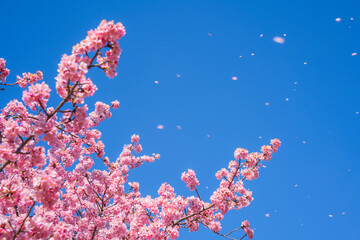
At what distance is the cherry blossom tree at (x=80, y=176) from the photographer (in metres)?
4.09

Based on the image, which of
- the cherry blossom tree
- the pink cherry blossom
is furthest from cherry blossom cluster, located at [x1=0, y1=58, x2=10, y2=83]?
the pink cherry blossom

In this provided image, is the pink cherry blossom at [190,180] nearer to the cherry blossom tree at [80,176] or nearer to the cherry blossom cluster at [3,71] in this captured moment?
the cherry blossom tree at [80,176]

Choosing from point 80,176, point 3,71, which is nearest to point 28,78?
point 3,71

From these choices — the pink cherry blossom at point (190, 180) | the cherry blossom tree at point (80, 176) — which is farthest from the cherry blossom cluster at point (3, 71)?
the pink cherry blossom at point (190, 180)

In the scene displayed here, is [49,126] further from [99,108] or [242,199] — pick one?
[242,199]

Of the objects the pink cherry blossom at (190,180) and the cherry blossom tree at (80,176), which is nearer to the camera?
the cherry blossom tree at (80,176)

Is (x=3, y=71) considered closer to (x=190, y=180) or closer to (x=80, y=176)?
(x=80, y=176)

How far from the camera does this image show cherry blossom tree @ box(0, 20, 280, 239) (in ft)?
13.4

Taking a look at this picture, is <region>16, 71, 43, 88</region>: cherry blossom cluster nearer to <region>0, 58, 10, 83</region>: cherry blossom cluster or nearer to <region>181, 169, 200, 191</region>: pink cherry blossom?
<region>0, 58, 10, 83</region>: cherry blossom cluster

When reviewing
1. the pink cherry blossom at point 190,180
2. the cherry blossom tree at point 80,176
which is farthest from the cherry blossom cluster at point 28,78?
the pink cherry blossom at point 190,180

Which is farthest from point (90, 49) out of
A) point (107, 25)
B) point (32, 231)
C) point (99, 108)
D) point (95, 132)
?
point (95, 132)

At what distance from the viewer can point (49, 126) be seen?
4.16m

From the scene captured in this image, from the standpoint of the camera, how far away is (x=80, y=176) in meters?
9.46

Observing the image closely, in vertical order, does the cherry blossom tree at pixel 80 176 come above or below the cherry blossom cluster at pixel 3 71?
below
